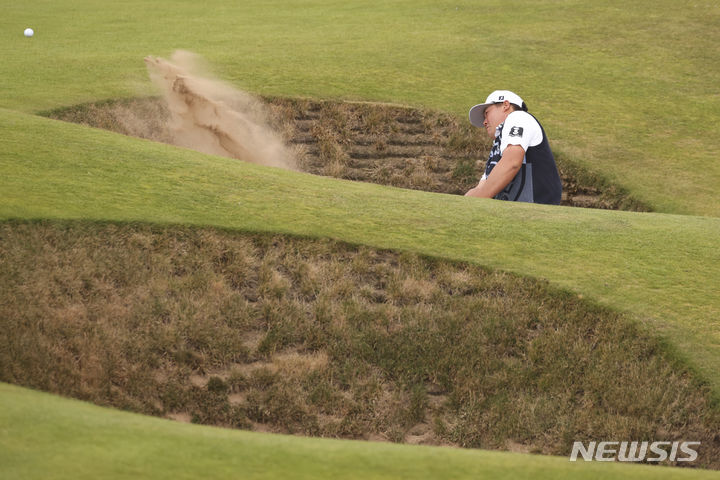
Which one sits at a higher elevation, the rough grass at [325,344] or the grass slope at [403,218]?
the grass slope at [403,218]

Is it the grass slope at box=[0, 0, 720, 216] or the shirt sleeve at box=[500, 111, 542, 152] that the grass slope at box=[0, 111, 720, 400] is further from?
the grass slope at box=[0, 0, 720, 216]

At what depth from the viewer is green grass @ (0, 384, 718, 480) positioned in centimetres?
333

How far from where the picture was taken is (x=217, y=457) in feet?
11.4

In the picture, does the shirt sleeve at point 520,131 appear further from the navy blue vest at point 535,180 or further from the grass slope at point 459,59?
the grass slope at point 459,59

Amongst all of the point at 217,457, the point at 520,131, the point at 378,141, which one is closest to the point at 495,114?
the point at 520,131

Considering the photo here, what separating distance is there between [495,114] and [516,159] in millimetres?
816

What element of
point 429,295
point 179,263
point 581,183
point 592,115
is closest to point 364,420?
point 429,295

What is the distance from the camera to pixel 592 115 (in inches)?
501

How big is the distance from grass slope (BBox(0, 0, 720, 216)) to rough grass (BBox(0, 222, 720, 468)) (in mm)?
5016

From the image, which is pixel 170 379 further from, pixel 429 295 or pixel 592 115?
pixel 592 115

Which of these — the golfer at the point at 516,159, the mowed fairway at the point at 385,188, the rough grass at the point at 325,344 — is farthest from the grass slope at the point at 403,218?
the golfer at the point at 516,159

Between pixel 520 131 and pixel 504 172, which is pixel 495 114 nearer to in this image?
pixel 520 131

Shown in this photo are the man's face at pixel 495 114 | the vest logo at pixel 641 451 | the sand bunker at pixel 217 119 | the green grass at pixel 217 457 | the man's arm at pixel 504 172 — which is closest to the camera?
the green grass at pixel 217 457

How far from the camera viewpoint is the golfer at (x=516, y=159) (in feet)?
28.2
